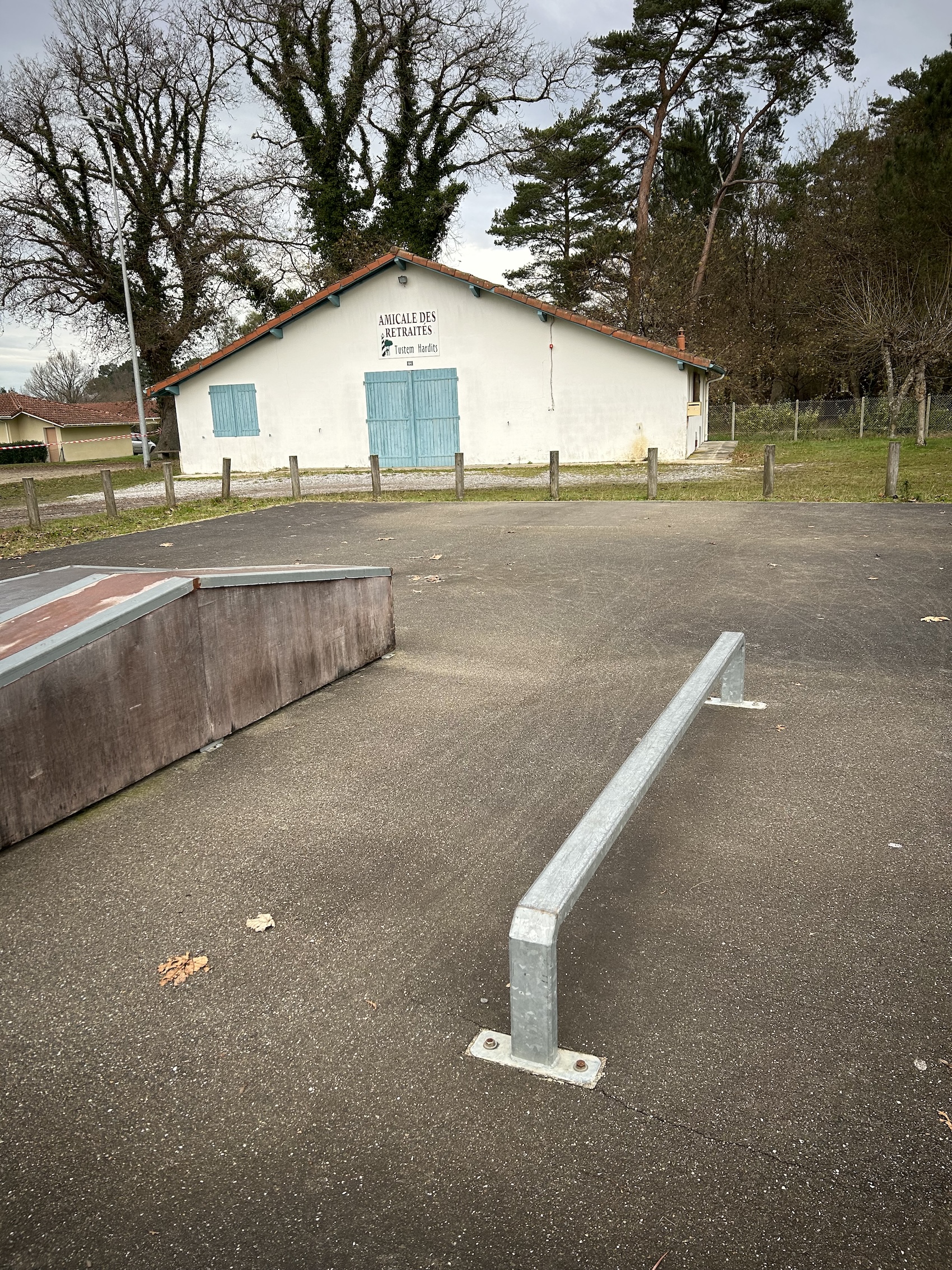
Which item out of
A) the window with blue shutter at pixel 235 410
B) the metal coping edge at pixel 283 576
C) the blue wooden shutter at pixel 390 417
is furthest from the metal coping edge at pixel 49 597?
the window with blue shutter at pixel 235 410

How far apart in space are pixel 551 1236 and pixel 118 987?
63.0 inches

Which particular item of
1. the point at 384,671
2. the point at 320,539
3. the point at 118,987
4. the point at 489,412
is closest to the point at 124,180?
the point at 489,412

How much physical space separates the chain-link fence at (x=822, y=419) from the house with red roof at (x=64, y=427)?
47629 millimetres

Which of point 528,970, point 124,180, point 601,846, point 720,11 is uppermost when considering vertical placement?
point 720,11

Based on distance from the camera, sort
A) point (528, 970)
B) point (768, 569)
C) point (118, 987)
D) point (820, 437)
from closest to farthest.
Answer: point (528, 970) < point (118, 987) < point (768, 569) < point (820, 437)

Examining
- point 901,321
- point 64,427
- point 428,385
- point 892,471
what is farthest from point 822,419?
point 64,427

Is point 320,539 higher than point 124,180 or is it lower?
lower

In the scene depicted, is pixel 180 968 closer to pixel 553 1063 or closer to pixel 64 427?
pixel 553 1063

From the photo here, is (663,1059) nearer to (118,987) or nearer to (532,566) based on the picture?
(118,987)

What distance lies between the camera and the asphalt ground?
2.00 metres

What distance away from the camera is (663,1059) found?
8.01 feet

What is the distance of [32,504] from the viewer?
48.8 ft

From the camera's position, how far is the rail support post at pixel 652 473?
52.2ft

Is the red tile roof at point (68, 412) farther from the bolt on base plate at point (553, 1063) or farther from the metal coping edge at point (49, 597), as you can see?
the bolt on base plate at point (553, 1063)
